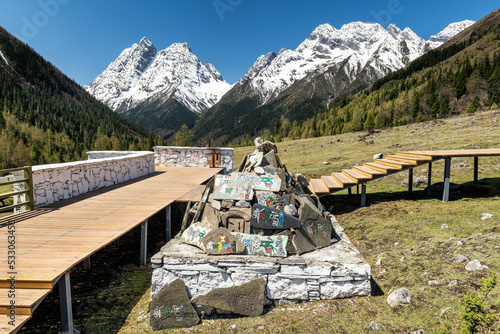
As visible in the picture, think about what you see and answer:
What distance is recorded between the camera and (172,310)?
15.3 ft

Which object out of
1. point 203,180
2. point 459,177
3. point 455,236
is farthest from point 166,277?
point 459,177

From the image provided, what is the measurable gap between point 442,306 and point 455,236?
2.72m

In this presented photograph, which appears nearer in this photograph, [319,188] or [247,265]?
[247,265]

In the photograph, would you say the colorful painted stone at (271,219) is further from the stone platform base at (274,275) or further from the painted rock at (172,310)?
the painted rock at (172,310)

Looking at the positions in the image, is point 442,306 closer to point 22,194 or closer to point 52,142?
point 22,194

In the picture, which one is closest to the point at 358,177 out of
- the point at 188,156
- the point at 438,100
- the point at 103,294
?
the point at 103,294

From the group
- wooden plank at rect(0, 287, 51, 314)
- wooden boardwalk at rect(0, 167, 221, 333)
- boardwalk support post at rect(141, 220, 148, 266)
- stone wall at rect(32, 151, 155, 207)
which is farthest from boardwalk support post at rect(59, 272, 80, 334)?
stone wall at rect(32, 151, 155, 207)

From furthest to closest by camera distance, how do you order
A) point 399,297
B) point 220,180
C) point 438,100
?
point 438,100 < point 220,180 < point 399,297

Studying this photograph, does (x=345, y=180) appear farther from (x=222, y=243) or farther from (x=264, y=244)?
(x=222, y=243)

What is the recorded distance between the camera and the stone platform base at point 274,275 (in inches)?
193

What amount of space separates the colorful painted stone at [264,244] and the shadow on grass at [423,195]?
547 cm

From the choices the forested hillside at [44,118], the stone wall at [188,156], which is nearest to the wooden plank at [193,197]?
the stone wall at [188,156]

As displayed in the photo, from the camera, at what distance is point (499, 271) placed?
14.4 feet

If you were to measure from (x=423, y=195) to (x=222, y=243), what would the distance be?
900cm
